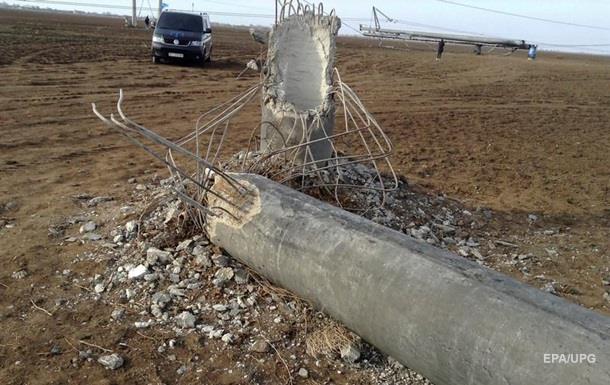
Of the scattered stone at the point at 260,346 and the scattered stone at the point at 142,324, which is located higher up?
the scattered stone at the point at 142,324

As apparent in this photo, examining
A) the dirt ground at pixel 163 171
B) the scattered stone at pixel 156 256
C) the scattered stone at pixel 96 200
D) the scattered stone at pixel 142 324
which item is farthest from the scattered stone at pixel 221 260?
the scattered stone at pixel 96 200

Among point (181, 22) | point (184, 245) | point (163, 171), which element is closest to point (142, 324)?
point (184, 245)

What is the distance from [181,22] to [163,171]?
12133 mm

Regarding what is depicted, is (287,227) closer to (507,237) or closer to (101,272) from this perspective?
(101,272)

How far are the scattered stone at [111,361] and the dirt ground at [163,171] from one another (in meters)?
0.05

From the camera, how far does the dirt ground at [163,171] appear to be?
3318mm

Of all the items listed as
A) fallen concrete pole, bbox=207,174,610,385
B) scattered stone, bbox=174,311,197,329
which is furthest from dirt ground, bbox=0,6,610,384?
fallen concrete pole, bbox=207,174,610,385

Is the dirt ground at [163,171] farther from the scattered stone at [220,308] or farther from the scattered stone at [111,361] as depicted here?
the scattered stone at [220,308]

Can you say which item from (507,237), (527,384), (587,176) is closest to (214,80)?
(587,176)

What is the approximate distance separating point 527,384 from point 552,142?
8139mm

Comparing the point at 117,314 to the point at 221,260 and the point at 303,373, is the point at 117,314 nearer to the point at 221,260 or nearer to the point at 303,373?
the point at 221,260

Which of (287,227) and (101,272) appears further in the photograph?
(101,272)

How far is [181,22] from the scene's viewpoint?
55.2 feet

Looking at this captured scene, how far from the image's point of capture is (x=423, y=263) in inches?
103
